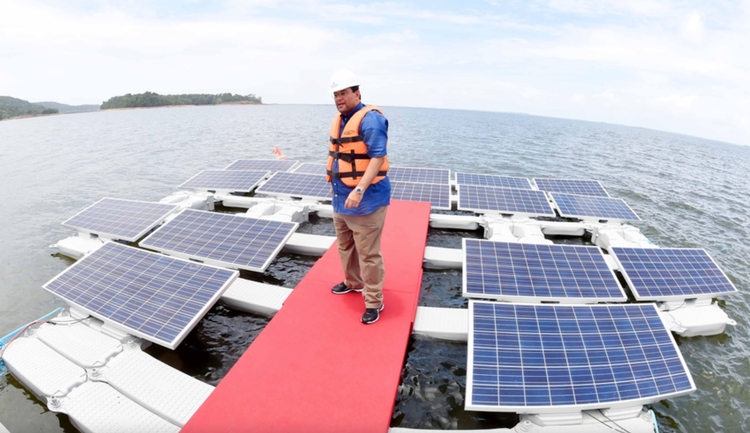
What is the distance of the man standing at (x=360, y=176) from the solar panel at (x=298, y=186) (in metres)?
6.25

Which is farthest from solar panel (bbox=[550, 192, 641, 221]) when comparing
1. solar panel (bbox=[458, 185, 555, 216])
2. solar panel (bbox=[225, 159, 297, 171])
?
solar panel (bbox=[225, 159, 297, 171])

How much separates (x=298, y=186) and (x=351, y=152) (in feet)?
25.0

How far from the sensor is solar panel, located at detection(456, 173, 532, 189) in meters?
12.8

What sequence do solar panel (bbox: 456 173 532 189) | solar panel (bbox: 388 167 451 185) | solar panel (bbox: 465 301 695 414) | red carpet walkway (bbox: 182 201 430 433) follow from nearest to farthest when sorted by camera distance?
red carpet walkway (bbox: 182 201 430 433), solar panel (bbox: 465 301 695 414), solar panel (bbox: 456 173 532 189), solar panel (bbox: 388 167 451 185)

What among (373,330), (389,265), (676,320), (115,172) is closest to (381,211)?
(373,330)

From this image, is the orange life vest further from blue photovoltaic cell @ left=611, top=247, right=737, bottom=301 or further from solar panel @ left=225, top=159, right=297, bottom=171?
solar panel @ left=225, top=159, right=297, bottom=171

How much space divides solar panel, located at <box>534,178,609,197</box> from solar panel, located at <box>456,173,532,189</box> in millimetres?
808

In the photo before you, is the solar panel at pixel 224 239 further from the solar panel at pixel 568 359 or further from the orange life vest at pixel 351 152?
the solar panel at pixel 568 359

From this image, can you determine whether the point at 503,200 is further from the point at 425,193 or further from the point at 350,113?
the point at 350,113

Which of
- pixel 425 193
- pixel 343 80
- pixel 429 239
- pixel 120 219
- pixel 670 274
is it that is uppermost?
pixel 343 80

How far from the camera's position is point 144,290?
588cm

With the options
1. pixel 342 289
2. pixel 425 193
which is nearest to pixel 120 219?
pixel 342 289

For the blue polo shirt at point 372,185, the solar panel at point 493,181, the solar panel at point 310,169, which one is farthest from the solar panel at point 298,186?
the blue polo shirt at point 372,185

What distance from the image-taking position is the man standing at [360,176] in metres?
4.21
